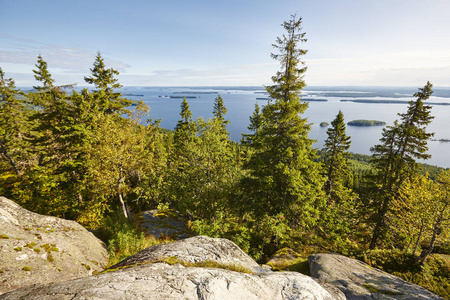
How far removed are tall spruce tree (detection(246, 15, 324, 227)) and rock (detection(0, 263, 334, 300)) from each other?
765 cm

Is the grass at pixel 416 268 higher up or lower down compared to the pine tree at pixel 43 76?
lower down

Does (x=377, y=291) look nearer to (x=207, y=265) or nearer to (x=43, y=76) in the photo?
(x=207, y=265)

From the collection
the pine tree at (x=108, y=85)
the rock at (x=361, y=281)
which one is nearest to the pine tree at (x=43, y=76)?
the pine tree at (x=108, y=85)

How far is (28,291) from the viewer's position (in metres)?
3.91

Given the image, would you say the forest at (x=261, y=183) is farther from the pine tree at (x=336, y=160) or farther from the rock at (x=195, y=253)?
the pine tree at (x=336, y=160)

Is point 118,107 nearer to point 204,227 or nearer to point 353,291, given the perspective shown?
point 204,227

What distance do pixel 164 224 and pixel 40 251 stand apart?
38.1 ft

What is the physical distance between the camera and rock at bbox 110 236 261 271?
20.6 feet

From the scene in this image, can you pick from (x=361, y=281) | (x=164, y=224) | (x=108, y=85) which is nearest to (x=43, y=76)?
(x=108, y=85)

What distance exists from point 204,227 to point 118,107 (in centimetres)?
1803

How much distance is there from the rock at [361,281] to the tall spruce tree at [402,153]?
10.8 m

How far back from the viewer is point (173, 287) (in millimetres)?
4184

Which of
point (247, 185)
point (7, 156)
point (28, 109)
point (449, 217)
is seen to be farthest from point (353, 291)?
point (28, 109)

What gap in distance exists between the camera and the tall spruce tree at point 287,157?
42.3 feet
